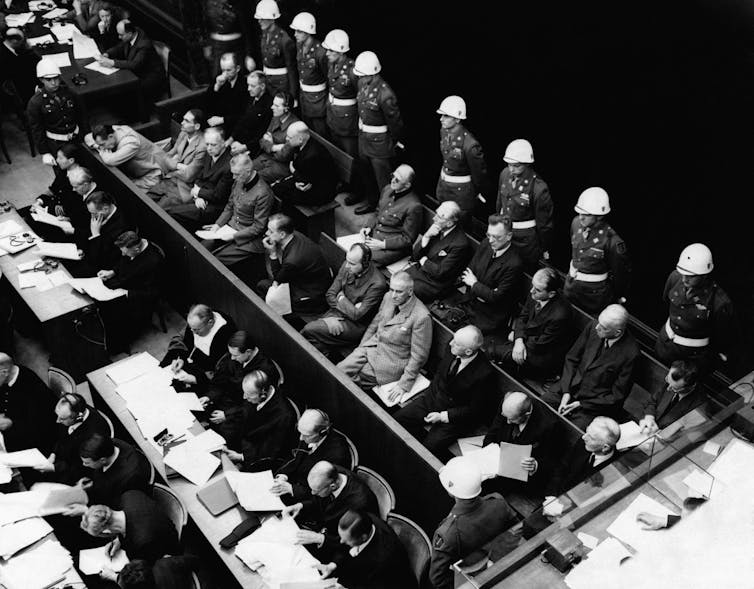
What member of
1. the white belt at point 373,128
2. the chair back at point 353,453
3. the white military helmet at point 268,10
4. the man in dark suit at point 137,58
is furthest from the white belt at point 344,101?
the chair back at point 353,453

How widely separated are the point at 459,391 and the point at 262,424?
1287 millimetres

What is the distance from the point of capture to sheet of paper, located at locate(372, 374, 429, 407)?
5988 millimetres

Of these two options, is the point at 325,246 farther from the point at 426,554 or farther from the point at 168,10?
the point at 168,10

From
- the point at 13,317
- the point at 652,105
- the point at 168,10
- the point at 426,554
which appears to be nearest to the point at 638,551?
the point at 426,554

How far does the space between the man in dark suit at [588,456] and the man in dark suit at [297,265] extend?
2.44 meters

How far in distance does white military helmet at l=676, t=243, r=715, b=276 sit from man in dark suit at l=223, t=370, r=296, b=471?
271cm

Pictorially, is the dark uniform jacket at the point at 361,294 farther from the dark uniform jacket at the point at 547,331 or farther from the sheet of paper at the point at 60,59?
the sheet of paper at the point at 60,59

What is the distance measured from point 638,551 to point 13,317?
5.63m

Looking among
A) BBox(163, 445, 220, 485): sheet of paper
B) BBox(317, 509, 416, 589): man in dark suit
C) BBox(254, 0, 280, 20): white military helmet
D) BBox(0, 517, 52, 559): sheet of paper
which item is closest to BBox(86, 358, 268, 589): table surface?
BBox(163, 445, 220, 485): sheet of paper

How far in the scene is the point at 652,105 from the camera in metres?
6.12

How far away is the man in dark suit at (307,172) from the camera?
7680 mm

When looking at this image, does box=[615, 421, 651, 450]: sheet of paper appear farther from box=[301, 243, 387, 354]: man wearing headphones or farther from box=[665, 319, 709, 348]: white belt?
box=[301, 243, 387, 354]: man wearing headphones

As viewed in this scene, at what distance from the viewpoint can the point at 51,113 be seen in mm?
8742

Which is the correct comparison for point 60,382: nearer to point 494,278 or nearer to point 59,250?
point 59,250
